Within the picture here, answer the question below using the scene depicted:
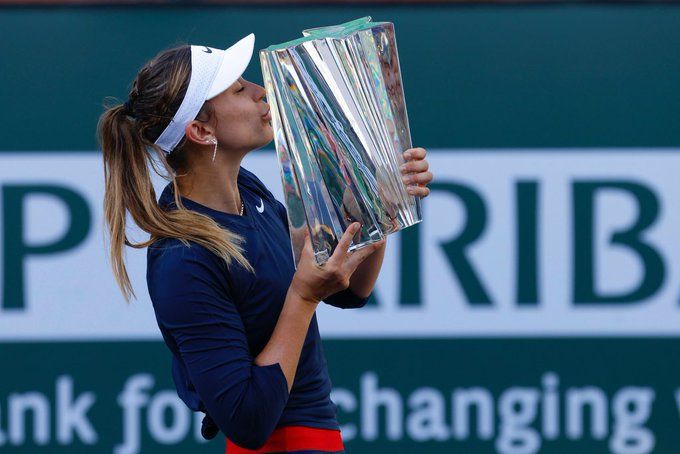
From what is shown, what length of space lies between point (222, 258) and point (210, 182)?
186 mm

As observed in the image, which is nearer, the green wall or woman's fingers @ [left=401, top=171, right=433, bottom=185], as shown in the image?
woman's fingers @ [left=401, top=171, right=433, bottom=185]

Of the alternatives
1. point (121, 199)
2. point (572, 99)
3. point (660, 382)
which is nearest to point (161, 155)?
point (121, 199)

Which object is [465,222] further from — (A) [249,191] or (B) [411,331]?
(A) [249,191]

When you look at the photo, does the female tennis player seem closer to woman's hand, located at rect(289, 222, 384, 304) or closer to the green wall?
woman's hand, located at rect(289, 222, 384, 304)

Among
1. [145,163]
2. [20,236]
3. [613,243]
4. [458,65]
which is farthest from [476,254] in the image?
[145,163]

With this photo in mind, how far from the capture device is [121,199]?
154cm

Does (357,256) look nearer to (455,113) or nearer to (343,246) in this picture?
(343,246)

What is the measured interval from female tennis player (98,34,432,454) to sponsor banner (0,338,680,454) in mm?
1447

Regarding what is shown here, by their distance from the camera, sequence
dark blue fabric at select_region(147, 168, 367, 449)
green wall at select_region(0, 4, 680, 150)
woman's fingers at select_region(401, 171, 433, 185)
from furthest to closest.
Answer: green wall at select_region(0, 4, 680, 150)
woman's fingers at select_region(401, 171, 433, 185)
dark blue fabric at select_region(147, 168, 367, 449)

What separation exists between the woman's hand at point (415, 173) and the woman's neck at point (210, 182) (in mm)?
258

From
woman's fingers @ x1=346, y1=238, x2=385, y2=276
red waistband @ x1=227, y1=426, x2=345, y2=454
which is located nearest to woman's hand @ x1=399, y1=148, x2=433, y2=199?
woman's fingers @ x1=346, y1=238, x2=385, y2=276

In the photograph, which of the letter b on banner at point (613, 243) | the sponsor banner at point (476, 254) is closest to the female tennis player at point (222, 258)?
the sponsor banner at point (476, 254)

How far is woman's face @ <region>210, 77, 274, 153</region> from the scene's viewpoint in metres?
1.57

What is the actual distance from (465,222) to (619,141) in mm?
502
